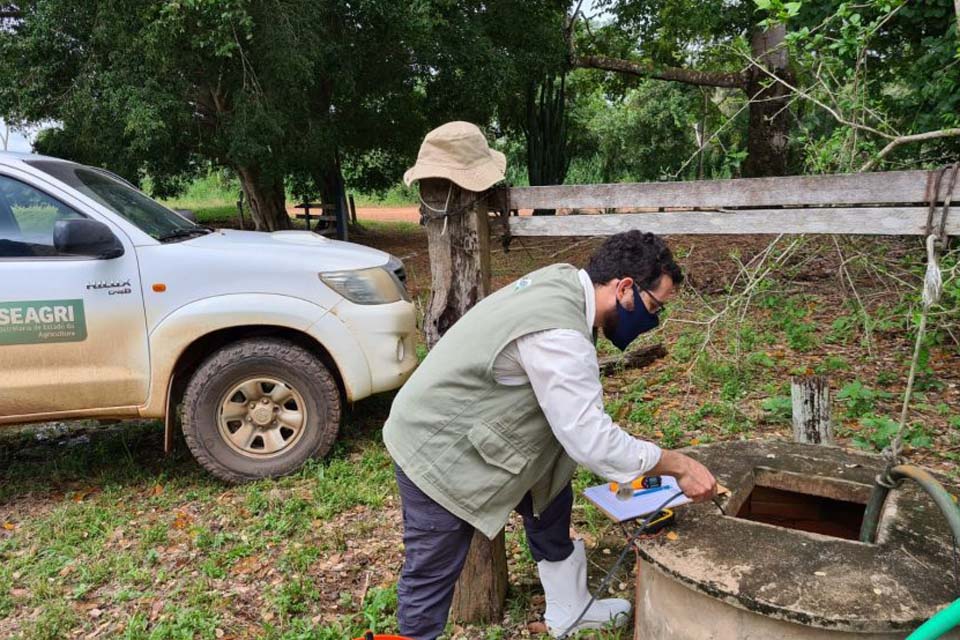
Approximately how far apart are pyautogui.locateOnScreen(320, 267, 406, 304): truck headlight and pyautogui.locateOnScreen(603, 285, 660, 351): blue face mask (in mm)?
2464

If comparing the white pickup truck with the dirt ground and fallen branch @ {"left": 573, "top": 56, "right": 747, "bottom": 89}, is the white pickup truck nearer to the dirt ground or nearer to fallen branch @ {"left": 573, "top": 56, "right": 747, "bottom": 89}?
the dirt ground

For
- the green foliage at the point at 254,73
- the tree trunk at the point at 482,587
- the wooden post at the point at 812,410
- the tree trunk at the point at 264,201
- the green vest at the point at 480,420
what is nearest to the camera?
the green vest at the point at 480,420

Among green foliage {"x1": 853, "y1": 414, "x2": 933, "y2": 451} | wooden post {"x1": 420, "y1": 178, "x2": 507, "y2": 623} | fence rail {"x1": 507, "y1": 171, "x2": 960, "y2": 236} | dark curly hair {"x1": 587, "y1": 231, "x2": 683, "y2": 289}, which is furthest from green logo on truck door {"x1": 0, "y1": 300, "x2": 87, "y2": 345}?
green foliage {"x1": 853, "y1": 414, "x2": 933, "y2": 451}

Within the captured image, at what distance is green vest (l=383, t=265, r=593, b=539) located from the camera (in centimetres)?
226

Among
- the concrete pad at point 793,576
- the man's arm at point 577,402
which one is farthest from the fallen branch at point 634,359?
the man's arm at point 577,402

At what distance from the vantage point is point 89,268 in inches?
164

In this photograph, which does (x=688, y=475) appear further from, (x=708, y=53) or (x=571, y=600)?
(x=708, y=53)

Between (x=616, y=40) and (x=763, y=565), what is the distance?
43.5ft

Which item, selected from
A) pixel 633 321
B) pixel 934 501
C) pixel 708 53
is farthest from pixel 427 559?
pixel 708 53

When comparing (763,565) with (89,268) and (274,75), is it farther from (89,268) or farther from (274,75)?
(274,75)

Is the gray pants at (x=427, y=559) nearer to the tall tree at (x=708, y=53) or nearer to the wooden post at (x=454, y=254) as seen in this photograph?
the wooden post at (x=454, y=254)

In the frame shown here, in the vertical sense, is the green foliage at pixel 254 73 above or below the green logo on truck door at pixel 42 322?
above

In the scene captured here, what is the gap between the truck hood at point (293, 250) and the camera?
4.43m

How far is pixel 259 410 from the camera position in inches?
175
